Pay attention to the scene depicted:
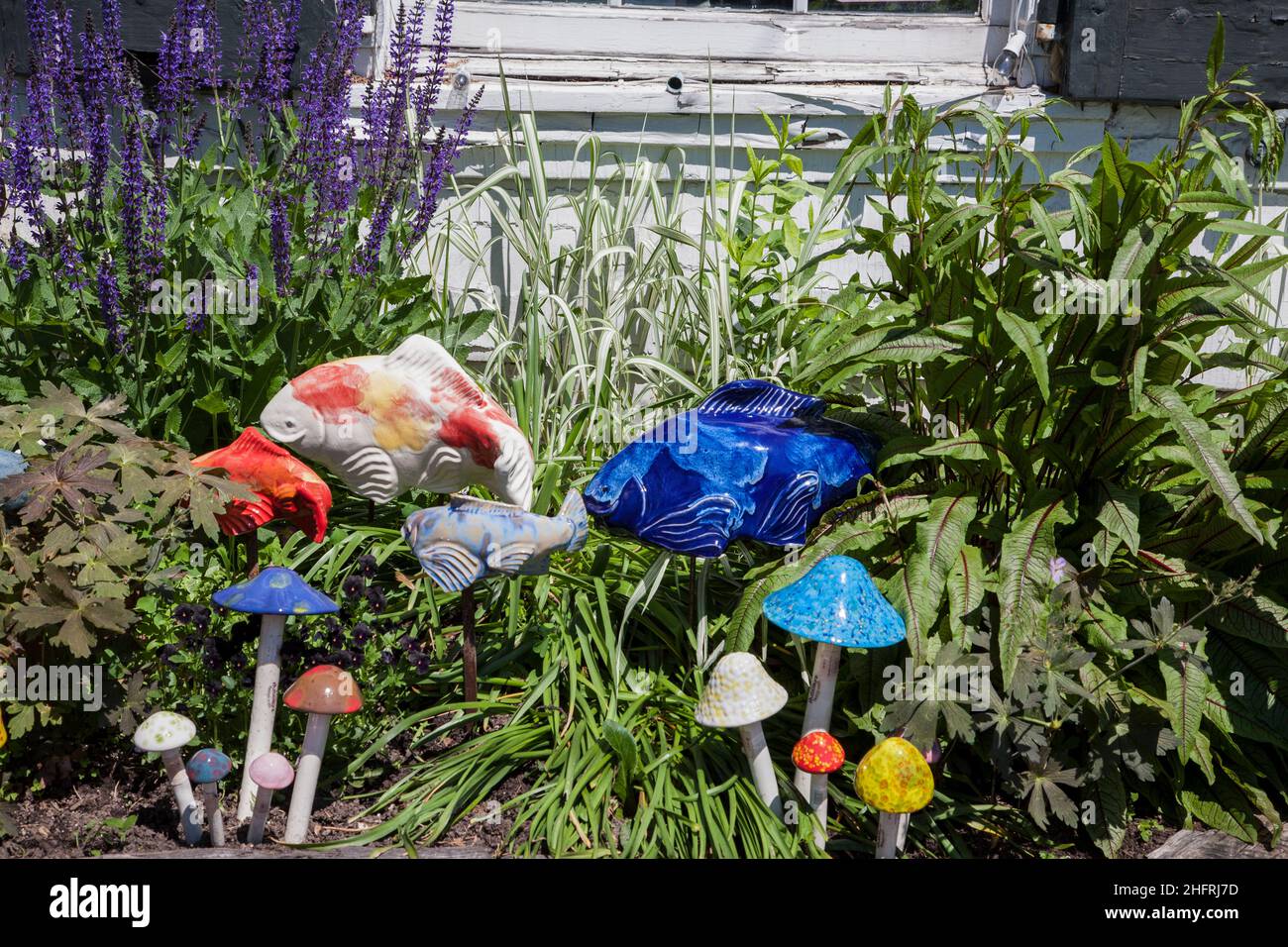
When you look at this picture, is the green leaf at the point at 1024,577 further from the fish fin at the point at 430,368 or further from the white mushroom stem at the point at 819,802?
the fish fin at the point at 430,368

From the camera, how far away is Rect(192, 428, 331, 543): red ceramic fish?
8.84ft

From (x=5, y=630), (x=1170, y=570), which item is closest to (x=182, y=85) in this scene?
(x=5, y=630)

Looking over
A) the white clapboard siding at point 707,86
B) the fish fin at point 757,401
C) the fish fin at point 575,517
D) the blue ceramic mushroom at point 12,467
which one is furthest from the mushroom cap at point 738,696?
the white clapboard siding at point 707,86

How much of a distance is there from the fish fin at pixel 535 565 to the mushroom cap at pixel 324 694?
0.46 metres

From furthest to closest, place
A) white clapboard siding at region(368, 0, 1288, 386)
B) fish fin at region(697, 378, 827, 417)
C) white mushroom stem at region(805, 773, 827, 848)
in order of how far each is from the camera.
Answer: white clapboard siding at region(368, 0, 1288, 386) → fish fin at region(697, 378, 827, 417) → white mushroom stem at region(805, 773, 827, 848)

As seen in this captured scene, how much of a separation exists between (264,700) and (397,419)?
65 centimetres

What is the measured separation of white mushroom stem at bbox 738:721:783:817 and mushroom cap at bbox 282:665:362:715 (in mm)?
793

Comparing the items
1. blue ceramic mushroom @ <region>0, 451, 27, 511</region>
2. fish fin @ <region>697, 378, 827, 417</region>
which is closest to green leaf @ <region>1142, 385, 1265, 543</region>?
fish fin @ <region>697, 378, 827, 417</region>

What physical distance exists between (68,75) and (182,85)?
0.33 meters

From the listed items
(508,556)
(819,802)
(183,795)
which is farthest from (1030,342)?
(183,795)

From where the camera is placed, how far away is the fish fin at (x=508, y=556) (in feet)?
8.46

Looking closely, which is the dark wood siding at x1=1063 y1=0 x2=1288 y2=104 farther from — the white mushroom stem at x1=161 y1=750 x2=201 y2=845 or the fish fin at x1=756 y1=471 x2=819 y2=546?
the white mushroom stem at x1=161 y1=750 x2=201 y2=845

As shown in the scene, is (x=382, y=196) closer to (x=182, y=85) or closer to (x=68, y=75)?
(x=182, y=85)
